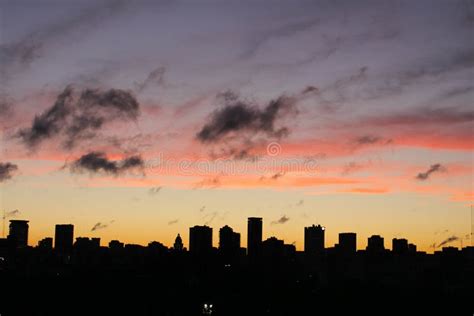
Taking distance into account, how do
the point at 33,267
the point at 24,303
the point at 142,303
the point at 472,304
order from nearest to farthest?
the point at 24,303 → the point at 142,303 → the point at 472,304 → the point at 33,267

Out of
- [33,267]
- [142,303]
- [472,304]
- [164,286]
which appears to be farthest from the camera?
[33,267]

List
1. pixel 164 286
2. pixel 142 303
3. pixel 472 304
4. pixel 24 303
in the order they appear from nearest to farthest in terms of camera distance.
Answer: pixel 24 303, pixel 142 303, pixel 164 286, pixel 472 304

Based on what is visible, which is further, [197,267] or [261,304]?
[197,267]

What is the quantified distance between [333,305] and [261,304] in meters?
17.3

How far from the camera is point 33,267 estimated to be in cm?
17975

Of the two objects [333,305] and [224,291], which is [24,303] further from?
[333,305]

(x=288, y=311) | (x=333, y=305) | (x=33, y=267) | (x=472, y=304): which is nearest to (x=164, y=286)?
(x=288, y=311)

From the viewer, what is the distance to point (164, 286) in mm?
144500

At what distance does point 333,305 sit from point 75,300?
179 feet

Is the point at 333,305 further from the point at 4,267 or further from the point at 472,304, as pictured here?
the point at 4,267

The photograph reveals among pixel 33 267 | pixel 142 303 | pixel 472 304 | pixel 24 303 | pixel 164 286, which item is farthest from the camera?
pixel 33 267

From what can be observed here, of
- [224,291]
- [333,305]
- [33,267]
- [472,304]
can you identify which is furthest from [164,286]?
[472,304]

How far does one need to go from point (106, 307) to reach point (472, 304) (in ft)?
282

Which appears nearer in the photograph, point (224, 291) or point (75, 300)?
point (75, 300)
